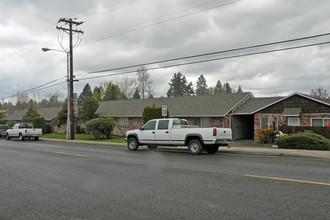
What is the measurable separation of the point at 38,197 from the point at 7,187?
1.65m

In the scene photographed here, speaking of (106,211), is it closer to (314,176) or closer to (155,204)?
(155,204)

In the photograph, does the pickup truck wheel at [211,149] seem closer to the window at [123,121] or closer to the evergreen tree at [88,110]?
the window at [123,121]

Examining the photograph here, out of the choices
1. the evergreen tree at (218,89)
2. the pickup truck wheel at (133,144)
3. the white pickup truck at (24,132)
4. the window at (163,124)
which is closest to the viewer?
the window at (163,124)

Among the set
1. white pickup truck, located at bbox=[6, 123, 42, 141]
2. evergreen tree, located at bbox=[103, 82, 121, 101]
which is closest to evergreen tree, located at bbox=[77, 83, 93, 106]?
evergreen tree, located at bbox=[103, 82, 121, 101]

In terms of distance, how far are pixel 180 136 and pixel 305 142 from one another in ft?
24.7

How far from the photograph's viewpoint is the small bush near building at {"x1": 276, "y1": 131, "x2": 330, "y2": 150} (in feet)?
54.4

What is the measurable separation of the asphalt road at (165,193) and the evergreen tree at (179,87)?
7879 centimetres

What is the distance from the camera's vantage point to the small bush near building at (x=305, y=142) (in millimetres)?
16589

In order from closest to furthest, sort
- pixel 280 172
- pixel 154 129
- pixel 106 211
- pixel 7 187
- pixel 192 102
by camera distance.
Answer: pixel 106 211, pixel 7 187, pixel 280 172, pixel 154 129, pixel 192 102

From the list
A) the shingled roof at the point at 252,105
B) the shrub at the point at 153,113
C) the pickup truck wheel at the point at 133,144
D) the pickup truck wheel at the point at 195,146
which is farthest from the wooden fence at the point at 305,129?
the pickup truck wheel at the point at 133,144

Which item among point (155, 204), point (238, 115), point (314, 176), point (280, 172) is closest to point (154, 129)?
point (280, 172)

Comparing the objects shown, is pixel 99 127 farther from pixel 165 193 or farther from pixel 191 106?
pixel 165 193

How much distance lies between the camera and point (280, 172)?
9.42 m

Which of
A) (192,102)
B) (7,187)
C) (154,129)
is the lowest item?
(7,187)
